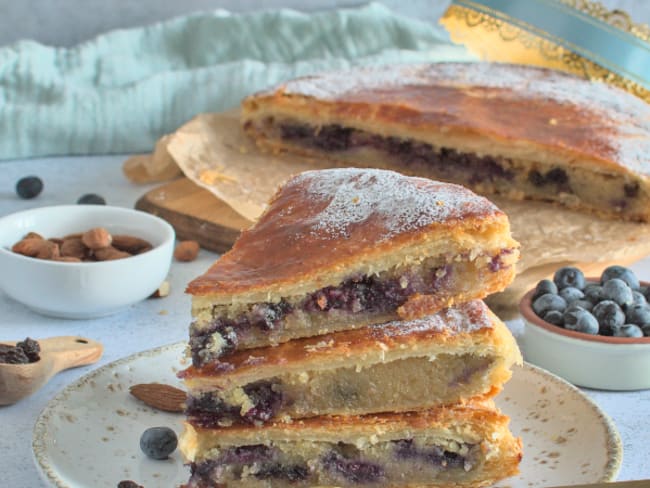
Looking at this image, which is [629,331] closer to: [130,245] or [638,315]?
[638,315]

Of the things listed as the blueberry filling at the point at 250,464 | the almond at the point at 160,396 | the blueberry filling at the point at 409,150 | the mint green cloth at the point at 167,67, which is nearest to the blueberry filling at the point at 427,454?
the blueberry filling at the point at 250,464

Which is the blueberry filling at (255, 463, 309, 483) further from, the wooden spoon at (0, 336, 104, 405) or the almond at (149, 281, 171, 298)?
the almond at (149, 281, 171, 298)

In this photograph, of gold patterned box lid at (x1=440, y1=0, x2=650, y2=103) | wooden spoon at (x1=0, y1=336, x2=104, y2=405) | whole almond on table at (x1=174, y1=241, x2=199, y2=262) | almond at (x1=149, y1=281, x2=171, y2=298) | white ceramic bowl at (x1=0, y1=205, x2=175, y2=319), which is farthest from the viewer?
gold patterned box lid at (x1=440, y1=0, x2=650, y2=103)

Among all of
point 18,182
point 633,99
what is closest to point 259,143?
point 18,182

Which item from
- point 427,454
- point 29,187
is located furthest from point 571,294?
point 29,187

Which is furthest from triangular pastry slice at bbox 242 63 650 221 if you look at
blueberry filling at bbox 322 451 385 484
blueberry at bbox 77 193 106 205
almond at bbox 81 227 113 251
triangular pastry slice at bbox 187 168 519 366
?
blueberry filling at bbox 322 451 385 484

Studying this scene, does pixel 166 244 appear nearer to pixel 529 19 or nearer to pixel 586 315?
pixel 586 315
